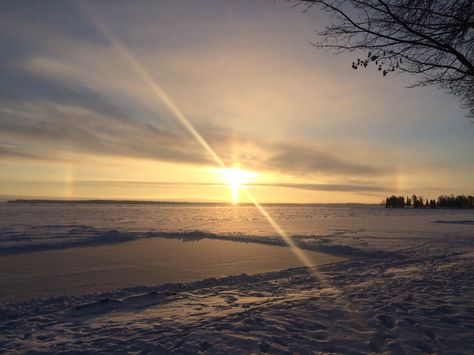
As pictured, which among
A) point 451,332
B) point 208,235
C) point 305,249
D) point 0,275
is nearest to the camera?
point 451,332

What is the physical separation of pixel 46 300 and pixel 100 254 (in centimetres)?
625

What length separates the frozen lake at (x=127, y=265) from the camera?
8.03 meters

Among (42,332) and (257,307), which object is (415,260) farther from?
(42,332)

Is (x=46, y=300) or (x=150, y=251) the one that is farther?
(x=150, y=251)

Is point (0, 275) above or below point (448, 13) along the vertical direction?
below

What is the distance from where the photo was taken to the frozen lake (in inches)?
316

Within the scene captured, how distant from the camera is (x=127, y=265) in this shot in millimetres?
10688

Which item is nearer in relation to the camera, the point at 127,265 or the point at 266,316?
the point at 266,316

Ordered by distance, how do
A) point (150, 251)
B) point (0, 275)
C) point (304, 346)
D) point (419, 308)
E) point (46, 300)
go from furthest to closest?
1. point (150, 251)
2. point (0, 275)
3. point (46, 300)
4. point (419, 308)
5. point (304, 346)

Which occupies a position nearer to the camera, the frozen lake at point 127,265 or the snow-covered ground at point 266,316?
the snow-covered ground at point 266,316

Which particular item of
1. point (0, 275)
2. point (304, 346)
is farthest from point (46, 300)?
point (304, 346)

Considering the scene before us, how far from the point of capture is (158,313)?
5.87m

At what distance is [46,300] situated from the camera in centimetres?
666

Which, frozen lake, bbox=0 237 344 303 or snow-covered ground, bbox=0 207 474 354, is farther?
frozen lake, bbox=0 237 344 303
